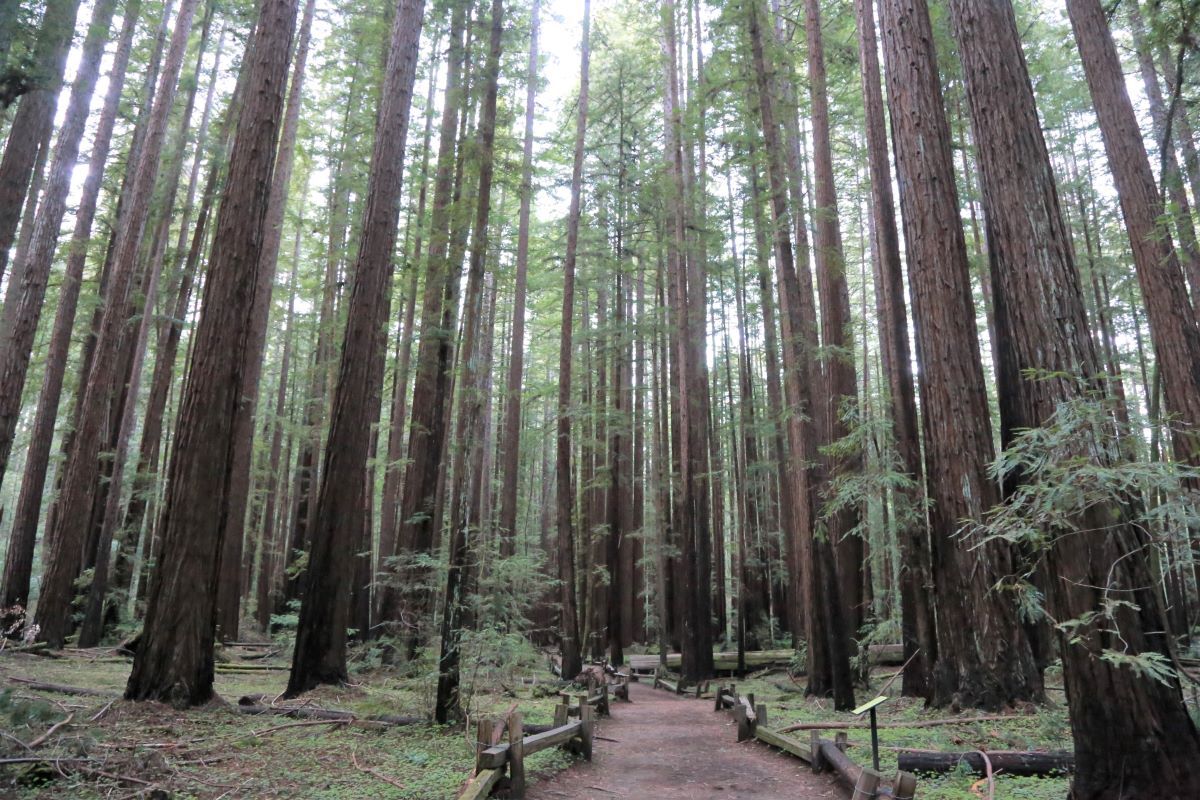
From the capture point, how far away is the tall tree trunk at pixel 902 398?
9.24 metres

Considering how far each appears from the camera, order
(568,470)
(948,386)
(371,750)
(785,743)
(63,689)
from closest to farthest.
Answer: (371,750) → (63,689) → (785,743) → (948,386) → (568,470)

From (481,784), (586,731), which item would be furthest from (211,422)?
(586,731)

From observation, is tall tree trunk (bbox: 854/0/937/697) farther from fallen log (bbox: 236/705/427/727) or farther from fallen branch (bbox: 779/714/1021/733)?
fallen log (bbox: 236/705/427/727)

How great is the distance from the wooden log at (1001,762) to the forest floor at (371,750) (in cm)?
A: 10

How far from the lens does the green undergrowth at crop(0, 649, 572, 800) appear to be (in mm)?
4539

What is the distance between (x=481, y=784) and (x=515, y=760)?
78 centimetres

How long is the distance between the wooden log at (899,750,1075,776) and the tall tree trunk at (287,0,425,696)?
697 centimetres

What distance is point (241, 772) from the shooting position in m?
5.21

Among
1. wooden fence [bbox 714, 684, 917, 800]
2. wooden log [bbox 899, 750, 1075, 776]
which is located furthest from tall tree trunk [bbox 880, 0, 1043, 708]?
wooden fence [bbox 714, 684, 917, 800]

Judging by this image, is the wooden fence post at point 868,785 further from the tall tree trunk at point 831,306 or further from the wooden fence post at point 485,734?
the tall tree trunk at point 831,306

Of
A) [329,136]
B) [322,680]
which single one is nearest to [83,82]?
[322,680]

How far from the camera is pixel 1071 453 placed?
4.04 meters

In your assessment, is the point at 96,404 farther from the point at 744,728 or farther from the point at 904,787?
the point at 904,787

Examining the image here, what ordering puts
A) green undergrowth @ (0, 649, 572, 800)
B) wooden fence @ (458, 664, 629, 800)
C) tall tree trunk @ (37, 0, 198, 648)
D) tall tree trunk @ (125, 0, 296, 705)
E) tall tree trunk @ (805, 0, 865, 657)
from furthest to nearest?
1. tall tree trunk @ (37, 0, 198, 648)
2. tall tree trunk @ (805, 0, 865, 657)
3. tall tree trunk @ (125, 0, 296, 705)
4. wooden fence @ (458, 664, 629, 800)
5. green undergrowth @ (0, 649, 572, 800)
